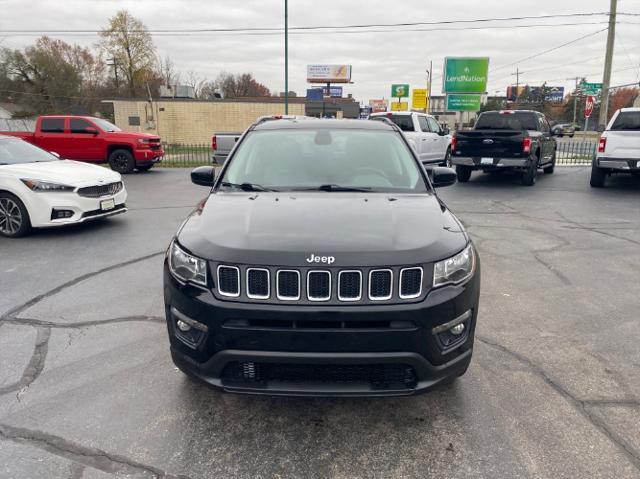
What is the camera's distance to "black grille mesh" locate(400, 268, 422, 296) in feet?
8.19

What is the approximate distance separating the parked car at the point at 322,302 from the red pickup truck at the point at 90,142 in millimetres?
14781

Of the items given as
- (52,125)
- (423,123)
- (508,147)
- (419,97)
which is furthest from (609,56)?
(419,97)

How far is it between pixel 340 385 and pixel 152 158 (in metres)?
15.8

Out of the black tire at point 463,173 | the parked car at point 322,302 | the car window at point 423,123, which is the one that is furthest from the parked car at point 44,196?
the car window at point 423,123

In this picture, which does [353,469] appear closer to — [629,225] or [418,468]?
[418,468]

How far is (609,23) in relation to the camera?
73.2 feet

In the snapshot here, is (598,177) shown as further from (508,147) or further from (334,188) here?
(334,188)

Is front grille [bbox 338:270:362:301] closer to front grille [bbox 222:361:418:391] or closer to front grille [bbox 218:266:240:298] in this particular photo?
front grille [bbox 222:361:418:391]

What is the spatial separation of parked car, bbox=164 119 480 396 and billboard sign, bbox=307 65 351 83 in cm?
6727

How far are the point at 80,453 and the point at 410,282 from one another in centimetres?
195

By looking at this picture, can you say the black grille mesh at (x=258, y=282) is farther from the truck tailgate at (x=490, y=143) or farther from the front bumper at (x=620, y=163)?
the front bumper at (x=620, y=163)

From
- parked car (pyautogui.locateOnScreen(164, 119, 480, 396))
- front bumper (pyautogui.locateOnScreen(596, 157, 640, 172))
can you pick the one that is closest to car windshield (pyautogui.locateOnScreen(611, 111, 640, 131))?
front bumper (pyautogui.locateOnScreen(596, 157, 640, 172))

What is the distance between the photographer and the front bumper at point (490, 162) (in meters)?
12.5

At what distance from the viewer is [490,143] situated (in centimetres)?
1266
